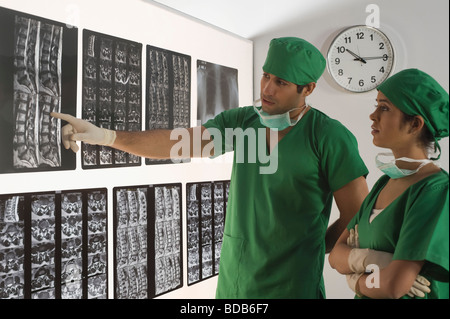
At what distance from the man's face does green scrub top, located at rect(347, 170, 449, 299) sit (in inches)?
23.0

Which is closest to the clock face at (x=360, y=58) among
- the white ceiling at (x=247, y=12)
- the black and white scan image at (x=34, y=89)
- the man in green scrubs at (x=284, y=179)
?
the white ceiling at (x=247, y=12)

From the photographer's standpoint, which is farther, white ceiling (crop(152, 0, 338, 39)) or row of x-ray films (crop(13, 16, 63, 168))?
white ceiling (crop(152, 0, 338, 39))

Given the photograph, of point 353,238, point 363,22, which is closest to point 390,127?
point 353,238

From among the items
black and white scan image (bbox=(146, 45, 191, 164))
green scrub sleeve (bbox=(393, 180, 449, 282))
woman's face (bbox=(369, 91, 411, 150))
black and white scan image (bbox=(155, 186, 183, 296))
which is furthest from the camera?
black and white scan image (bbox=(155, 186, 183, 296))

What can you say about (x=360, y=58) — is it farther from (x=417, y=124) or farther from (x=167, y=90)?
(x=167, y=90)

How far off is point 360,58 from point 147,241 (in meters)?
1.29

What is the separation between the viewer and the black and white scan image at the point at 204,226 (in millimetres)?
2391

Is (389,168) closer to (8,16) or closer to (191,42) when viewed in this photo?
(191,42)

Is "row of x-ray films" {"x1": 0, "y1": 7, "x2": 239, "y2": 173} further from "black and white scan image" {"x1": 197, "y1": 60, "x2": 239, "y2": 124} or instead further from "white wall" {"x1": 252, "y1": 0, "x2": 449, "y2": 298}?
"white wall" {"x1": 252, "y1": 0, "x2": 449, "y2": 298}

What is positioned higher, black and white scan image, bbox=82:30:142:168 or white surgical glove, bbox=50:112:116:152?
black and white scan image, bbox=82:30:142:168

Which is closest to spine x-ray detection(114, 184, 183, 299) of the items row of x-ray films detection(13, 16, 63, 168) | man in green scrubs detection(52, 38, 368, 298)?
man in green scrubs detection(52, 38, 368, 298)

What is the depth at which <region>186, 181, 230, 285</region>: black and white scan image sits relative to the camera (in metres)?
2.39

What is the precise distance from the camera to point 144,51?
6.79 feet

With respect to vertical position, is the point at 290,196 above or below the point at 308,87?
below
